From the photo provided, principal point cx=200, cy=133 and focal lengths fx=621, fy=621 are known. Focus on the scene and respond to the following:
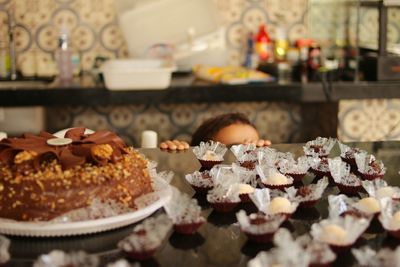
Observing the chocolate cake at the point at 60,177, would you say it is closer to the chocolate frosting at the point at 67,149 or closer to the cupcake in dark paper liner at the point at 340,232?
the chocolate frosting at the point at 67,149

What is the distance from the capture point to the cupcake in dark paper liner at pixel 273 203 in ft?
3.36

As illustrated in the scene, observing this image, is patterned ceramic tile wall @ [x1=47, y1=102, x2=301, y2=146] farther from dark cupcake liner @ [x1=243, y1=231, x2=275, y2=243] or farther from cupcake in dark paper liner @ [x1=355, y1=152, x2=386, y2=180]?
dark cupcake liner @ [x1=243, y1=231, x2=275, y2=243]

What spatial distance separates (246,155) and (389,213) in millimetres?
445

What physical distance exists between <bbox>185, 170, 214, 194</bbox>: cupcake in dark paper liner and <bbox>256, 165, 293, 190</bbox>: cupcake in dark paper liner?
0.10 meters

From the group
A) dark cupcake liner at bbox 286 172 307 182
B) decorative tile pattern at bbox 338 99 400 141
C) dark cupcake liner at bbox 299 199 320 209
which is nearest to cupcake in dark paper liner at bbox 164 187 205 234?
dark cupcake liner at bbox 299 199 320 209

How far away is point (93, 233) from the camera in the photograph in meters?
1.00

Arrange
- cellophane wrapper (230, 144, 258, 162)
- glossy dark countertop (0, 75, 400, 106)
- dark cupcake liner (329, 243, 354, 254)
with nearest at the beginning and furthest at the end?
dark cupcake liner (329, 243, 354, 254) < cellophane wrapper (230, 144, 258, 162) < glossy dark countertop (0, 75, 400, 106)

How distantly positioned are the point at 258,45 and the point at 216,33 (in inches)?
9.9

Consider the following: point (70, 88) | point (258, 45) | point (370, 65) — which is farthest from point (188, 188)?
point (258, 45)

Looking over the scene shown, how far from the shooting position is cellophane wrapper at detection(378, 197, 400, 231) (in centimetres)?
96

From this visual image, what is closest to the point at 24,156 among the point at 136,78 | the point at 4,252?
the point at 4,252

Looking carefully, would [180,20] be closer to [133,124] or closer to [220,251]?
[133,124]

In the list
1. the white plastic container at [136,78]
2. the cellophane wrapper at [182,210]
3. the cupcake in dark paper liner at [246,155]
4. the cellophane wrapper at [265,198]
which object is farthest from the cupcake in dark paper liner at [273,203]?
the white plastic container at [136,78]

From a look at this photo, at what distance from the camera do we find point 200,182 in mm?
1197
